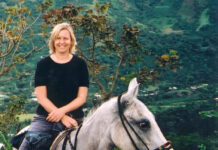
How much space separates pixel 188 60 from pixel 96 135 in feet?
252

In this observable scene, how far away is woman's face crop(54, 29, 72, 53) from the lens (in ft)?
10.6

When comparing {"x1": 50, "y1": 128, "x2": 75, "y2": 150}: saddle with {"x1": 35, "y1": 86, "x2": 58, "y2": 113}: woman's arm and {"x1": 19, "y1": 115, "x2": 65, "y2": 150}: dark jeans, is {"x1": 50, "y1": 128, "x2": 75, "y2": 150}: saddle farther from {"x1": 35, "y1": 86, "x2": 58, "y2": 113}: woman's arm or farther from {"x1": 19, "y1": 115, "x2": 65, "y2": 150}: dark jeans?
{"x1": 35, "y1": 86, "x2": 58, "y2": 113}: woman's arm

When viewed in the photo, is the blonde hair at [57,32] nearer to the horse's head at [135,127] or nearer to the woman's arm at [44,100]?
the woman's arm at [44,100]

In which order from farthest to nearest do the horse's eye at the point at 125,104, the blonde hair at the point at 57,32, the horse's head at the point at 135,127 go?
the blonde hair at the point at 57,32, the horse's eye at the point at 125,104, the horse's head at the point at 135,127

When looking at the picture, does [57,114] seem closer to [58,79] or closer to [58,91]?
[58,91]

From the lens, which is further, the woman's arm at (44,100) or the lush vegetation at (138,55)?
the lush vegetation at (138,55)

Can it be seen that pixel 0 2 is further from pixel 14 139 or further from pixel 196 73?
pixel 14 139

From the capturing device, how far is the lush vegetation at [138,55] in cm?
897

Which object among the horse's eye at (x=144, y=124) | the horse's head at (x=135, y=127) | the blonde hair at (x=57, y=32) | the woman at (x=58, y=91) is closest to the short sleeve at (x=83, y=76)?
the woman at (x=58, y=91)

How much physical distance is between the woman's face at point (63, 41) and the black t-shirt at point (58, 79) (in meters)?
0.14

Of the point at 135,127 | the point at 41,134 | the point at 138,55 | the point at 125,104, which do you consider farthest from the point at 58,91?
the point at 138,55

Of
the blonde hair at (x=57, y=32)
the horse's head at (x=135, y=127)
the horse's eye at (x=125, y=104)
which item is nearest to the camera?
the horse's head at (x=135, y=127)

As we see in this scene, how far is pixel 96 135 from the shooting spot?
2.86 meters

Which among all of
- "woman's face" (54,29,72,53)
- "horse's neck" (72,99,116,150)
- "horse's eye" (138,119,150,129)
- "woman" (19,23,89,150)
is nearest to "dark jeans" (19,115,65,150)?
"woman" (19,23,89,150)
